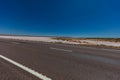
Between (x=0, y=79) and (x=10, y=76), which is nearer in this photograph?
(x=0, y=79)

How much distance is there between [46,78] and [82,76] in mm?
1148

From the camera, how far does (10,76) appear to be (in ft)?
18.9

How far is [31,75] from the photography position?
5840 millimetres

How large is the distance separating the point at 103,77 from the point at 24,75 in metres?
2.39

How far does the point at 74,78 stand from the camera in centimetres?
555

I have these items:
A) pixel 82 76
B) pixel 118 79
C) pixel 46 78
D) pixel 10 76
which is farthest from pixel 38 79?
pixel 118 79

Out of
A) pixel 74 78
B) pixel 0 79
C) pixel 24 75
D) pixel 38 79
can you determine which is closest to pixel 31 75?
pixel 24 75

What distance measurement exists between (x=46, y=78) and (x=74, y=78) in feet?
2.66

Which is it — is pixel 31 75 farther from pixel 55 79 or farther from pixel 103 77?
pixel 103 77

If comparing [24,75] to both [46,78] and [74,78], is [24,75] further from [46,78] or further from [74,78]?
[74,78]

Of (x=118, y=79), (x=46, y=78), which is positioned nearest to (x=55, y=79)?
(x=46, y=78)

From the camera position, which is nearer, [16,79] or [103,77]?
[16,79]

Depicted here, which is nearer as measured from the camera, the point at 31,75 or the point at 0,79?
the point at 0,79

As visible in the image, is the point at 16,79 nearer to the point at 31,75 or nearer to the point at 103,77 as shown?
the point at 31,75
